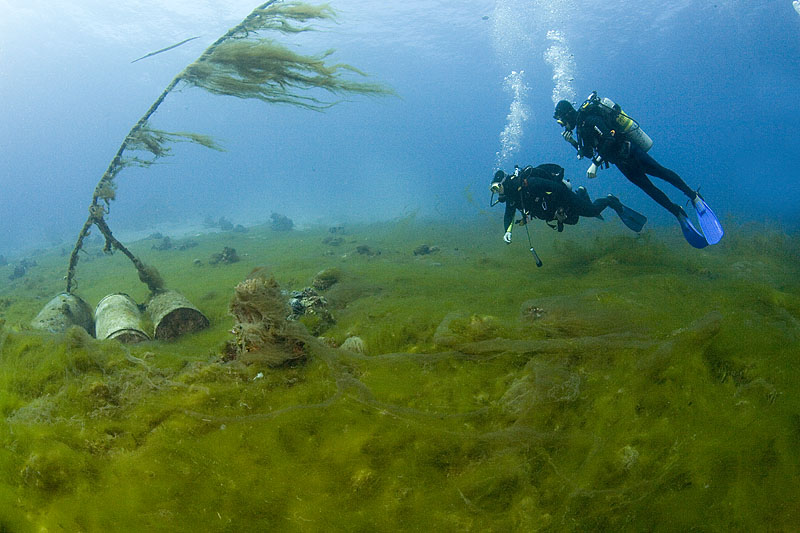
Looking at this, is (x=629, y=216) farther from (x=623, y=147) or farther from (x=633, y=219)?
(x=623, y=147)

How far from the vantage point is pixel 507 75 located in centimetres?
10269

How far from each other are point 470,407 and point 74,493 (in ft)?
9.97

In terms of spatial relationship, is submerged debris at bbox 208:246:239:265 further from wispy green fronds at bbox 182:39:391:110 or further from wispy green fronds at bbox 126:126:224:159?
wispy green fronds at bbox 182:39:391:110

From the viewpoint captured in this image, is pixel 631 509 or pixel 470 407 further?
pixel 470 407

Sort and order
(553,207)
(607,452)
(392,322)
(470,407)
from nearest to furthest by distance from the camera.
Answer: (607,452)
(470,407)
(392,322)
(553,207)

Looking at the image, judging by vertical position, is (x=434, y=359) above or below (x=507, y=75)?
below

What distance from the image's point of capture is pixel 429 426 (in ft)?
9.68

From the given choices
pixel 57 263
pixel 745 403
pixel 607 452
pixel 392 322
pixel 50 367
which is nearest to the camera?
pixel 607 452

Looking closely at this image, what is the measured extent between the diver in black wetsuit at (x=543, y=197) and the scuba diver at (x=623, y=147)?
668mm

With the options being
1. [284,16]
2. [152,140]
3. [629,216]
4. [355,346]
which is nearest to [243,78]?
[284,16]

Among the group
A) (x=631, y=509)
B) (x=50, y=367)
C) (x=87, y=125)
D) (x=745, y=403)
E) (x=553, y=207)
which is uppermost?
(x=553, y=207)

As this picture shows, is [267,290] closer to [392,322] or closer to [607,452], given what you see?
[392,322]

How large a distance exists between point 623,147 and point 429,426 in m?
7.36

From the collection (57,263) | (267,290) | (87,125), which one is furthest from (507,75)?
(87,125)
